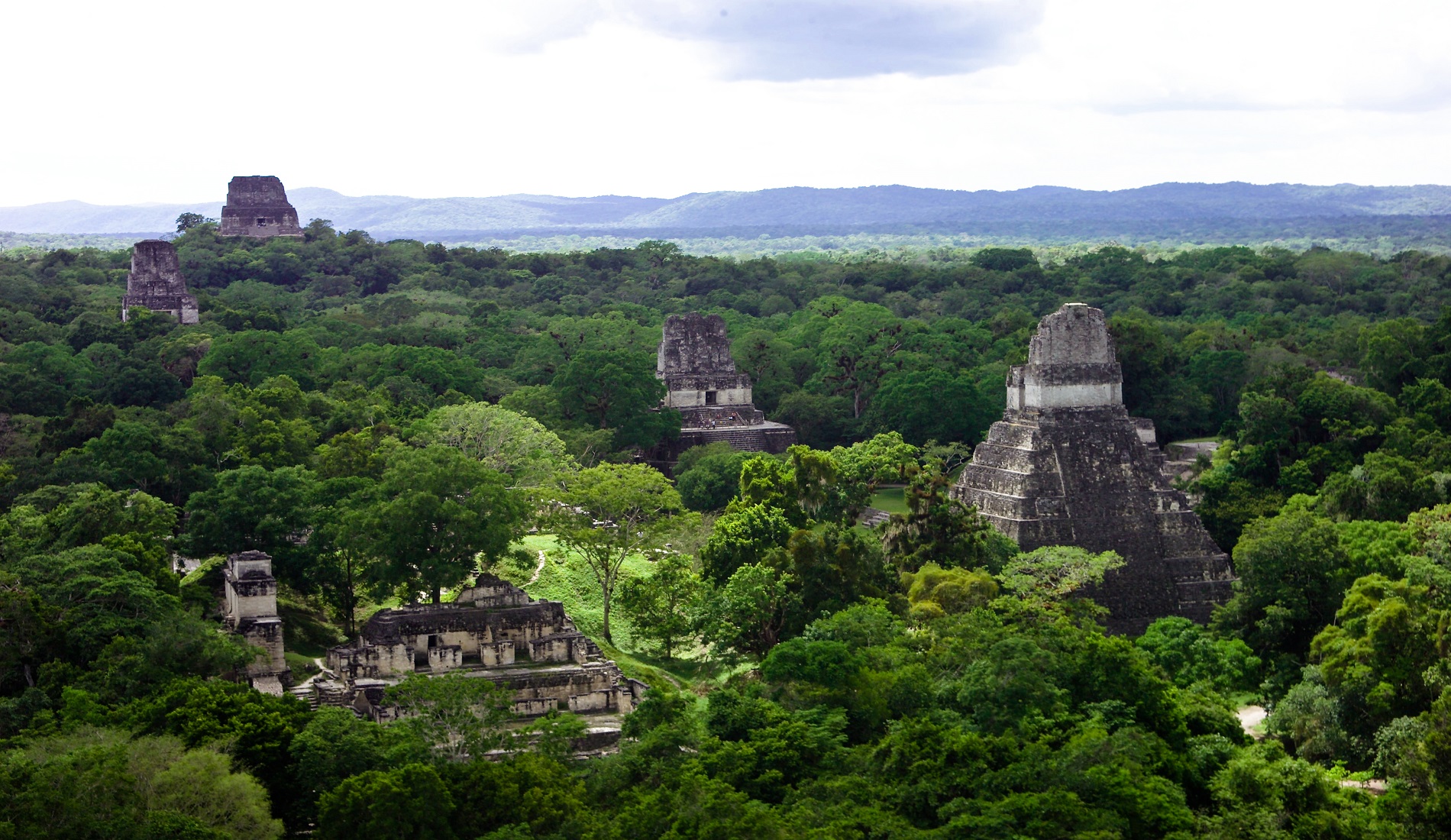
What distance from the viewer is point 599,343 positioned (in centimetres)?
6412

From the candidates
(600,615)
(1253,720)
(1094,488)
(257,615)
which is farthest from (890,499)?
(257,615)

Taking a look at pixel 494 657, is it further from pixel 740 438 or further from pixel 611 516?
pixel 740 438

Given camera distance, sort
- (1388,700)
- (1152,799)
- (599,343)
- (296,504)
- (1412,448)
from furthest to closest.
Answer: (599,343) < (1412,448) < (296,504) < (1388,700) < (1152,799)

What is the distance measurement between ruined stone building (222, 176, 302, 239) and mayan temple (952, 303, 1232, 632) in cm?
6346

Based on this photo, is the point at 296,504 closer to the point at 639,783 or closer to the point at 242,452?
the point at 242,452

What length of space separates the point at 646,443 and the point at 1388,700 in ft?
78.7

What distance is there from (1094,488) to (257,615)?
15.7 meters

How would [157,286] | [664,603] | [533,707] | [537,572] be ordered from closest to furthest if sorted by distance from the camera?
1. [533,707]
2. [664,603]
3. [537,572]
4. [157,286]

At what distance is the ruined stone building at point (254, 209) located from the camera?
292 feet

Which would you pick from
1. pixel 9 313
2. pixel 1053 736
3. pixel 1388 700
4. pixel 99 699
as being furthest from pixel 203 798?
pixel 9 313

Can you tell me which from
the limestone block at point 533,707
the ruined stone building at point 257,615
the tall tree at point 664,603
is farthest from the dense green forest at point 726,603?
the limestone block at point 533,707

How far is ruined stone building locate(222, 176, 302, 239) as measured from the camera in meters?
88.9

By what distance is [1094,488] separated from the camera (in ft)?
107

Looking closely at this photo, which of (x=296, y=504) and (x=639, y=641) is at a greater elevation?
(x=296, y=504)
